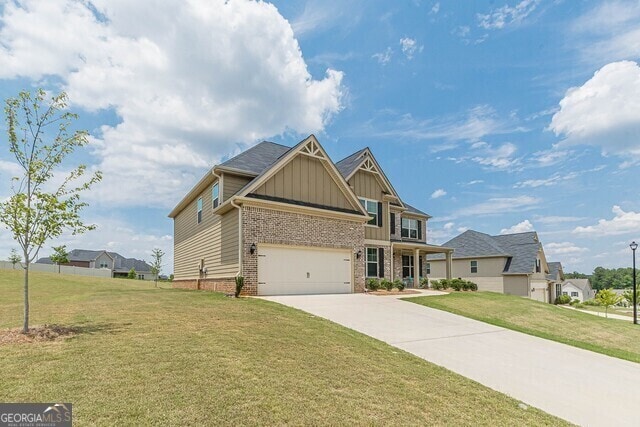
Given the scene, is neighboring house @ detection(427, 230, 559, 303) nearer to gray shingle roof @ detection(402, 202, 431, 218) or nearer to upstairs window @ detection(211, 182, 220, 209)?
gray shingle roof @ detection(402, 202, 431, 218)

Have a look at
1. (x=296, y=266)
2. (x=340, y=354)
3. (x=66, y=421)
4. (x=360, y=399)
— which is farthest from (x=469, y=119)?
(x=66, y=421)

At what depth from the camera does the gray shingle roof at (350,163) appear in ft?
70.6

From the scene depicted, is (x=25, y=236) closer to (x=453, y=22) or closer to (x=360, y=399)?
(x=360, y=399)

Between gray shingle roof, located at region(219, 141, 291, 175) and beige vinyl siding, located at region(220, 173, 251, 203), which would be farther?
gray shingle roof, located at region(219, 141, 291, 175)

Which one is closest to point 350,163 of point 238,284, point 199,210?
point 199,210

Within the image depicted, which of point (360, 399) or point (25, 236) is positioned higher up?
point (25, 236)

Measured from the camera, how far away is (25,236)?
7562 millimetres

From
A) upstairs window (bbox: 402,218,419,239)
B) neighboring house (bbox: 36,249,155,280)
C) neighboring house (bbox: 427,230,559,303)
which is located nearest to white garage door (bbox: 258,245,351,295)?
upstairs window (bbox: 402,218,419,239)

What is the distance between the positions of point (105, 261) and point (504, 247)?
2533 inches

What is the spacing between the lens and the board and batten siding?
51.4 ft

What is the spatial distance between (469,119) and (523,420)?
19030 millimetres

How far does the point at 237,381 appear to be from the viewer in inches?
185

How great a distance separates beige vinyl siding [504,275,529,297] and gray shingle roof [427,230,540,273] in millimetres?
749

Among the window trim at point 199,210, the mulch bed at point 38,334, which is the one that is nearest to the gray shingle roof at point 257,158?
the window trim at point 199,210
